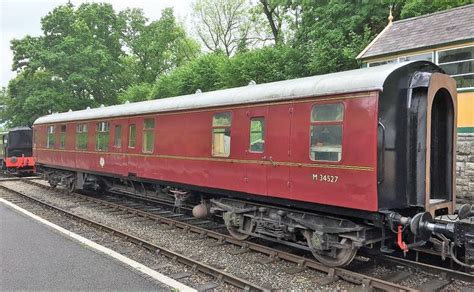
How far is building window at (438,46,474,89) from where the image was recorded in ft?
39.5

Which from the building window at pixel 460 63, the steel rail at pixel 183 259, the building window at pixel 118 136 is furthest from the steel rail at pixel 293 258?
the building window at pixel 460 63

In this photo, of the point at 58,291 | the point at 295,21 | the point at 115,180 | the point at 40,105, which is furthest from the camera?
the point at 40,105

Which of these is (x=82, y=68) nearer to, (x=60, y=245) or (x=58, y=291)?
(x=60, y=245)

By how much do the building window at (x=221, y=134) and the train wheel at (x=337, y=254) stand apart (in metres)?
2.55

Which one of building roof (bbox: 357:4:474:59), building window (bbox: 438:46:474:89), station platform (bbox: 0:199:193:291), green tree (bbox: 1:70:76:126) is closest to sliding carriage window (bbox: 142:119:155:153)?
station platform (bbox: 0:199:193:291)

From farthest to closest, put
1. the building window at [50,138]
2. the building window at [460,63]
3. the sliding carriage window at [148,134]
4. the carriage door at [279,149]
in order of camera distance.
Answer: the building window at [50,138] → the building window at [460,63] → the sliding carriage window at [148,134] → the carriage door at [279,149]

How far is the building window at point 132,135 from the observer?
12.1 metres

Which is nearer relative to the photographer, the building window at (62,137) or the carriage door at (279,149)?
the carriage door at (279,149)

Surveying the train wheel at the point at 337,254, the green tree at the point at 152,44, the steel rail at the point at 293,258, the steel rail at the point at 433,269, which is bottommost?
the steel rail at the point at 293,258

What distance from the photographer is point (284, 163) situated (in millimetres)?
7344

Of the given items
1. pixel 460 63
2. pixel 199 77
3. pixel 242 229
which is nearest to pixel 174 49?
pixel 199 77

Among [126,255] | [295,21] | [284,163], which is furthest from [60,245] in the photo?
[295,21]

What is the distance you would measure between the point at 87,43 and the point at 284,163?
3321cm

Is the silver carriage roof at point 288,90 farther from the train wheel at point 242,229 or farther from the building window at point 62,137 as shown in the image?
the building window at point 62,137
